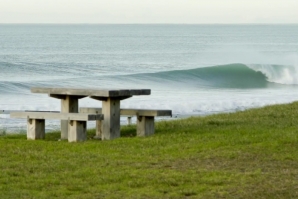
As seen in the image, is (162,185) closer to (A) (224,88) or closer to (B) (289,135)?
(B) (289,135)

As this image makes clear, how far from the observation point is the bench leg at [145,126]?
12766mm

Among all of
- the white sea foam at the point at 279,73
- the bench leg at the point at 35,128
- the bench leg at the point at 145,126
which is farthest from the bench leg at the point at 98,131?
the white sea foam at the point at 279,73

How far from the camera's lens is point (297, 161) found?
392 inches

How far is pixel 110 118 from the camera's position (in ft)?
41.0

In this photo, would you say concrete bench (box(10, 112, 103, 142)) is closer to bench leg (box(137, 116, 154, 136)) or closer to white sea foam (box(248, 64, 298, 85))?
bench leg (box(137, 116, 154, 136))

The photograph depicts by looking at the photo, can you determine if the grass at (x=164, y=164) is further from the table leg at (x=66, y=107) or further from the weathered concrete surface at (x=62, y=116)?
the weathered concrete surface at (x=62, y=116)

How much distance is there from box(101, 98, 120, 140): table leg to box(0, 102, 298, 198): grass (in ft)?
1.17

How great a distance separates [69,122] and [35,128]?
0.77m

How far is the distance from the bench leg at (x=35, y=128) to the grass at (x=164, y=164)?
28 cm

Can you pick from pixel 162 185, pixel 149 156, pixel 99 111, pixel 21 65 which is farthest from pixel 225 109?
pixel 21 65

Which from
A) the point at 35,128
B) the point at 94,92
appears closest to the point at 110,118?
the point at 94,92

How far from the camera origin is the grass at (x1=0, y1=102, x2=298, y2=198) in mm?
8477

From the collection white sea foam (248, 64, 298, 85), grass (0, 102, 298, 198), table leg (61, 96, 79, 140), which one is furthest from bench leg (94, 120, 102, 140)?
white sea foam (248, 64, 298, 85)

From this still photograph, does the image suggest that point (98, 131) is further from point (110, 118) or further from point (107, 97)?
point (107, 97)
